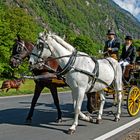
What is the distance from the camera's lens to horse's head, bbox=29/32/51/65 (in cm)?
970

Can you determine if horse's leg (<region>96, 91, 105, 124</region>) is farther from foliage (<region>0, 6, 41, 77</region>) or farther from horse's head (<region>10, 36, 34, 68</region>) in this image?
foliage (<region>0, 6, 41, 77</region>)

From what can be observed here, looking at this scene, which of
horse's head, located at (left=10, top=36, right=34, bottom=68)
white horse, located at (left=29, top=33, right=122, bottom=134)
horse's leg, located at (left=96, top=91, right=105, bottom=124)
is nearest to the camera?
→ white horse, located at (left=29, top=33, right=122, bottom=134)

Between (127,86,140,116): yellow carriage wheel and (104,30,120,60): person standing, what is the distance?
1.08m

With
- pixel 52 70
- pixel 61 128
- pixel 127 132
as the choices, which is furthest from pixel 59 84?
pixel 127 132

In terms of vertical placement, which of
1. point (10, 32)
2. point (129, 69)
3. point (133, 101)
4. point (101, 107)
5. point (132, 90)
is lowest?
point (101, 107)

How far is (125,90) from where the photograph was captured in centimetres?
1284

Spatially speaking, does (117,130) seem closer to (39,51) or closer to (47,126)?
(47,126)

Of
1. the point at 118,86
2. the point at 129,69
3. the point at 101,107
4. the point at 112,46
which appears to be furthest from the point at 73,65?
the point at 129,69

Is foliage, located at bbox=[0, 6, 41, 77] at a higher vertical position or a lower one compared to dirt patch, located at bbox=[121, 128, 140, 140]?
higher

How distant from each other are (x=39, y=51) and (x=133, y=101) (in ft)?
12.5

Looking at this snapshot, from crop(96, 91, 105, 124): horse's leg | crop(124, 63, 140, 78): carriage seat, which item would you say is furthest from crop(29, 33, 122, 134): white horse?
crop(124, 63, 140, 78): carriage seat

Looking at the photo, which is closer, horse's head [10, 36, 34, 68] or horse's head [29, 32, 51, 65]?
horse's head [29, 32, 51, 65]

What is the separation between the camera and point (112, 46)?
41.0ft

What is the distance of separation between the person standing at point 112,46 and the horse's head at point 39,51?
296cm
